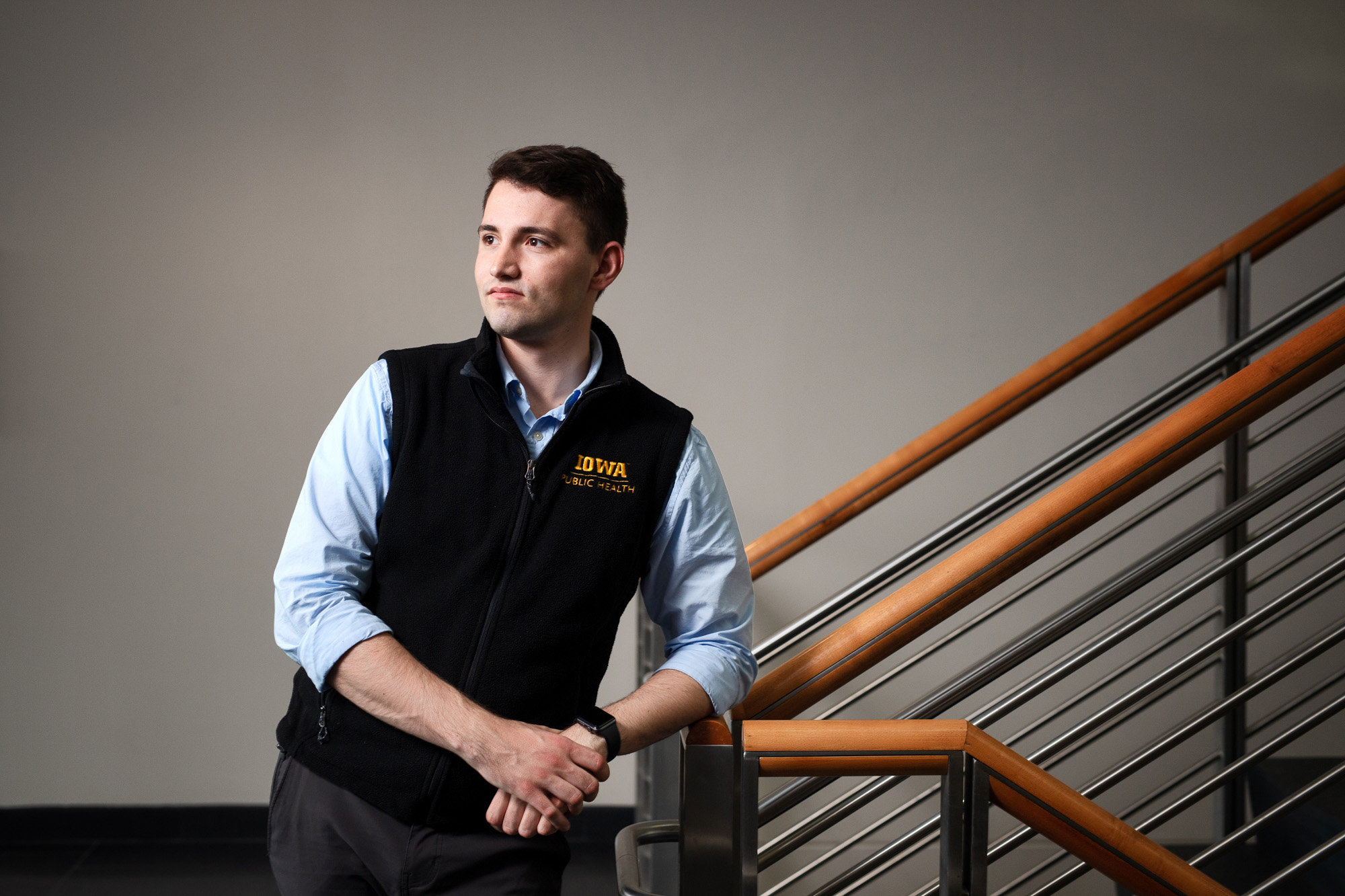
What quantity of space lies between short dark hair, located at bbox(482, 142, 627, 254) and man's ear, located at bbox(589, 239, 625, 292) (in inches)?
0.5

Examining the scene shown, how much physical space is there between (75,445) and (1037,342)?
10.5ft

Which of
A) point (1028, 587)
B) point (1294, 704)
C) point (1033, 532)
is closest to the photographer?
point (1033, 532)

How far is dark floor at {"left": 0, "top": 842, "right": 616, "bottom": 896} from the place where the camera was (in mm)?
2930

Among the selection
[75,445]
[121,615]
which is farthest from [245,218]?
[121,615]

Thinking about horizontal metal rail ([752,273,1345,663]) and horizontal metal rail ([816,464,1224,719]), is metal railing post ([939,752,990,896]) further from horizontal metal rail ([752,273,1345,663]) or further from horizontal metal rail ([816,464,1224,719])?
horizontal metal rail ([816,464,1224,719])

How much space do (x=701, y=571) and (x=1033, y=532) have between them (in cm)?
43

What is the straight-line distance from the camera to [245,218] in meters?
3.23

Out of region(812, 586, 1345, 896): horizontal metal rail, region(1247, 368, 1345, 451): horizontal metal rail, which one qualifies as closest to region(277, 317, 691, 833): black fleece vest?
region(812, 586, 1345, 896): horizontal metal rail

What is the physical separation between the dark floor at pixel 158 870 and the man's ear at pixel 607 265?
2.23 m

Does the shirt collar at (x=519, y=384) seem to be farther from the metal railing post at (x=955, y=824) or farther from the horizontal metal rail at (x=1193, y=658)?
the horizontal metal rail at (x=1193, y=658)

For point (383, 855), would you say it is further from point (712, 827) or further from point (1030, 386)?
point (1030, 386)

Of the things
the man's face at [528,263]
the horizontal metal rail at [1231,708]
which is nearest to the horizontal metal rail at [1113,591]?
the horizontal metal rail at [1231,708]

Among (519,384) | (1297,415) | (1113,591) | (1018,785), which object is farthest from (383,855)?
(1297,415)

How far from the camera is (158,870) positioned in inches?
120
